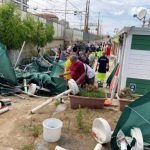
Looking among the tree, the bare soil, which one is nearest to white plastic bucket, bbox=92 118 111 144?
the bare soil

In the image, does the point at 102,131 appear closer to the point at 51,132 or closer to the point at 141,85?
the point at 51,132

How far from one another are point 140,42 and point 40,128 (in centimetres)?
521

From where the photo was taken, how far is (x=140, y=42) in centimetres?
927

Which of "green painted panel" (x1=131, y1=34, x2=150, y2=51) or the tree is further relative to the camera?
the tree

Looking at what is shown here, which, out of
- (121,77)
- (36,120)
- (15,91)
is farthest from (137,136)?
(15,91)

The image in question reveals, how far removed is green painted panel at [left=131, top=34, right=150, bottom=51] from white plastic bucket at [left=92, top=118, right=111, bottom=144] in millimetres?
4880

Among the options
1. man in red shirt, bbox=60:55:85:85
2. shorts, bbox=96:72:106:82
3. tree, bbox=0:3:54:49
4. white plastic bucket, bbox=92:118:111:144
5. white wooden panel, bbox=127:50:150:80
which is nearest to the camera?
white plastic bucket, bbox=92:118:111:144

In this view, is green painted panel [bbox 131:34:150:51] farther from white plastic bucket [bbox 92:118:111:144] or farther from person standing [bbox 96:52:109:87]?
white plastic bucket [bbox 92:118:111:144]

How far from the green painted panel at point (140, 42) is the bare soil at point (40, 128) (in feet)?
10.4

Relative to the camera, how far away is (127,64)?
9.55m

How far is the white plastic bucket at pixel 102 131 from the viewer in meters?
4.75

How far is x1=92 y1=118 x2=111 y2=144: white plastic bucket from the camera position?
4.75 metres

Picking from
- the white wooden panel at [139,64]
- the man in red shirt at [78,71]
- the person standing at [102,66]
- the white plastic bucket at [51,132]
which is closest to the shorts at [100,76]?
the person standing at [102,66]

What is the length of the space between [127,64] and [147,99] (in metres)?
5.07
